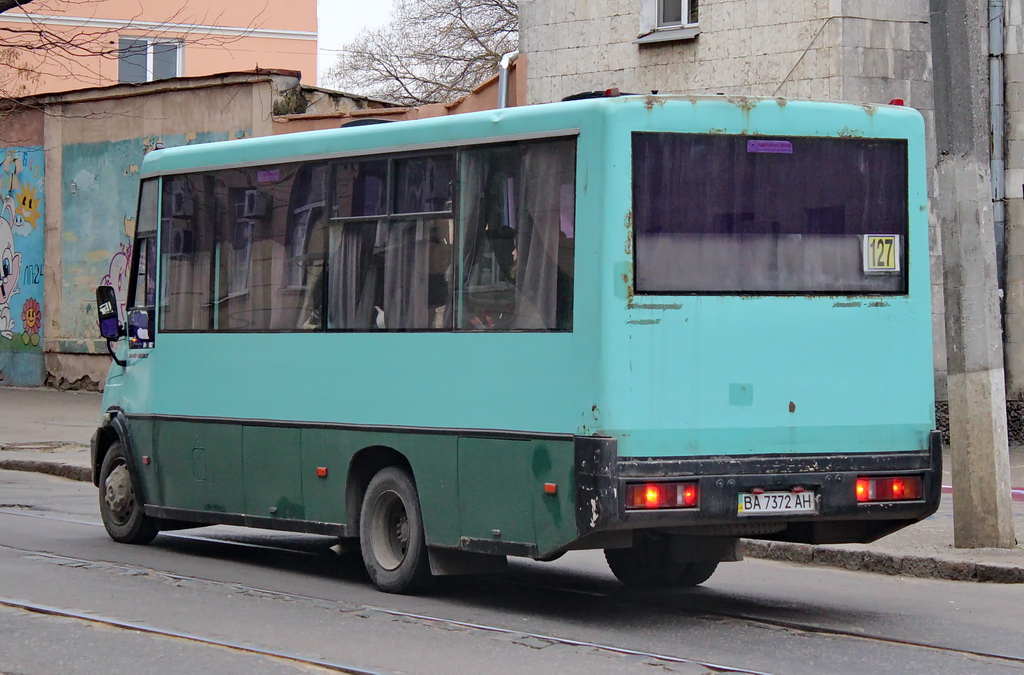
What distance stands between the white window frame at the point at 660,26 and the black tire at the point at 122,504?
9807mm

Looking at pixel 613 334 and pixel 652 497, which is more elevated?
pixel 613 334

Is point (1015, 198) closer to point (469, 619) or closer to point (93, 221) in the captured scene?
point (469, 619)

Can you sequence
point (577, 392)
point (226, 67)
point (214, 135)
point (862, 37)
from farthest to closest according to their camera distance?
1. point (226, 67)
2. point (214, 135)
3. point (862, 37)
4. point (577, 392)

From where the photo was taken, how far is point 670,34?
1942 cm

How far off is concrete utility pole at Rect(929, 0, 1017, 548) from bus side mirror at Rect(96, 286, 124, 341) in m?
5.84

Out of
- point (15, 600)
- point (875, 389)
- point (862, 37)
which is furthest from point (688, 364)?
point (862, 37)

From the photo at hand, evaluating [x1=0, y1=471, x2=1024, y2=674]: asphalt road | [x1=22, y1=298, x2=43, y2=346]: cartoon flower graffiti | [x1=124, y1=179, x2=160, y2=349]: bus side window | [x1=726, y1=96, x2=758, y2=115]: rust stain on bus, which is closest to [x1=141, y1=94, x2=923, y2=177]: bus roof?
[x1=726, y1=96, x2=758, y2=115]: rust stain on bus

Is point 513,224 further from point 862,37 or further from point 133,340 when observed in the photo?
point 862,37

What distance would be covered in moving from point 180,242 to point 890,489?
5320mm

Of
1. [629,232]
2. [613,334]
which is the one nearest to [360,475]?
[613,334]

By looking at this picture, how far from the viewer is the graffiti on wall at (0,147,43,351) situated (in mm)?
28562

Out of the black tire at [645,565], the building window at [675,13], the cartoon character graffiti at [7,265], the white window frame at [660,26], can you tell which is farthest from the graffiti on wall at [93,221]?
the black tire at [645,565]

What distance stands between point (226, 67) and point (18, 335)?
23.3m

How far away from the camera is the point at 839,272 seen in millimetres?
8594
